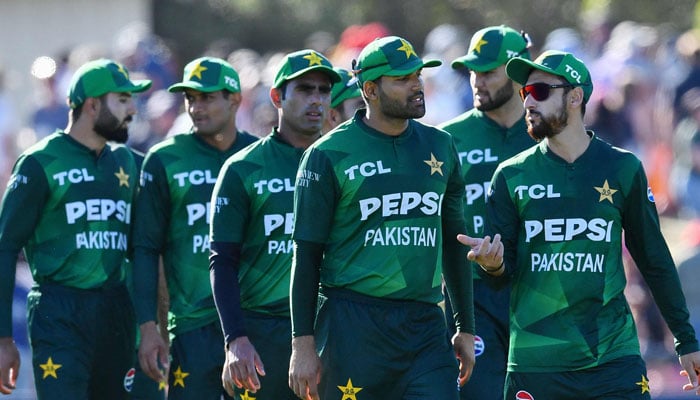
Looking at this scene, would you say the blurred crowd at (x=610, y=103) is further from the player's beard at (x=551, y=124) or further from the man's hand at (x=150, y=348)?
the player's beard at (x=551, y=124)

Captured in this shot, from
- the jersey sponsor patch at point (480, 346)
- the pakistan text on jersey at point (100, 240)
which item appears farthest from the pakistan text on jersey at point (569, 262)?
the pakistan text on jersey at point (100, 240)

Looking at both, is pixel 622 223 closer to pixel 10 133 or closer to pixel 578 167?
pixel 578 167

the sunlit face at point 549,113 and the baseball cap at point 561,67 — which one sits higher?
the baseball cap at point 561,67

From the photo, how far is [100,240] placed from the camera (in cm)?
A: 1031

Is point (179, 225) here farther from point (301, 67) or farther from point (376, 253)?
point (376, 253)

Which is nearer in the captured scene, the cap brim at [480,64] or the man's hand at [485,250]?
the man's hand at [485,250]

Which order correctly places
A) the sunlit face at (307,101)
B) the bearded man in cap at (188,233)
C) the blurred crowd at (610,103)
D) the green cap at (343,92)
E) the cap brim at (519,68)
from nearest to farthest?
the cap brim at (519,68)
the sunlit face at (307,101)
the bearded man in cap at (188,233)
the green cap at (343,92)
the blurred crowd at (610,103)

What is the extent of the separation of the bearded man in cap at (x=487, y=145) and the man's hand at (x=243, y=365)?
1755 millimetres

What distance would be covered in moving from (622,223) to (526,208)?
0.54 metres

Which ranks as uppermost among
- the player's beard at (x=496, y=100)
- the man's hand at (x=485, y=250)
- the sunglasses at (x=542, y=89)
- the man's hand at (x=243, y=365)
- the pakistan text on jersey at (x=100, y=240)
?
the sunglasses at (x=542, y=89)

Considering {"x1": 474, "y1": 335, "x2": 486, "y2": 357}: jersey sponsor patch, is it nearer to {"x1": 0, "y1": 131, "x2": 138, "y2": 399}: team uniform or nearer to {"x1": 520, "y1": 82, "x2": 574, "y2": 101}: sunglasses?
{"x1": 520, "y1": 82, "x2": 574, "y2": 101}: sunglasses

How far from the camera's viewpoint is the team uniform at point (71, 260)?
10109mm

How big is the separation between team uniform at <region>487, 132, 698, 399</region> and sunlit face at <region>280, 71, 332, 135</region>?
150 centimetres

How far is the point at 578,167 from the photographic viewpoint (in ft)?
27.5
